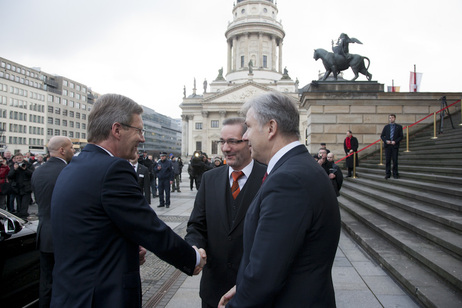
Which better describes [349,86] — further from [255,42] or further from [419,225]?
[255,42]

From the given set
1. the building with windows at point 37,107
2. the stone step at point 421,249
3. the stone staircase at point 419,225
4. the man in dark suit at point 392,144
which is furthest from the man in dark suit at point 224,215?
the building with windows at point 37,107

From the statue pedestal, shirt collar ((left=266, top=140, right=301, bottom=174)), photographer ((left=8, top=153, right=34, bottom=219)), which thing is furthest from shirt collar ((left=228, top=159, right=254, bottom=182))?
the statue pedestal

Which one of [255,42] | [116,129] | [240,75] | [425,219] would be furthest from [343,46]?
[255,42]

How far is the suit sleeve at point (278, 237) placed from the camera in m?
1.41

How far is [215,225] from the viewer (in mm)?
2543

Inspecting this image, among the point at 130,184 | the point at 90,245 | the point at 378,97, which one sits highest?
the point at 378,97

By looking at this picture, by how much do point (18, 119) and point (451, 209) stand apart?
84.6 m

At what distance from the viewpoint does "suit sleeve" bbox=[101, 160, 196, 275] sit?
1.79 metres

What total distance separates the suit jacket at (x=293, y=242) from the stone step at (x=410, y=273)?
2.64m

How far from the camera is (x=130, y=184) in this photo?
6.15ft

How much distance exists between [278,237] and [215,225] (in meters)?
1.19

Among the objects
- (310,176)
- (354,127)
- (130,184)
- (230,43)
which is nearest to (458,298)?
(310,176)

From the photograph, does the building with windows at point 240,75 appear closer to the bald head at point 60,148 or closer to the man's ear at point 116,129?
the bald head at point 60,148

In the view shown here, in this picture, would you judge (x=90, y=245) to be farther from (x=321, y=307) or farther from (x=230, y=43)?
(x=230, y=43)
